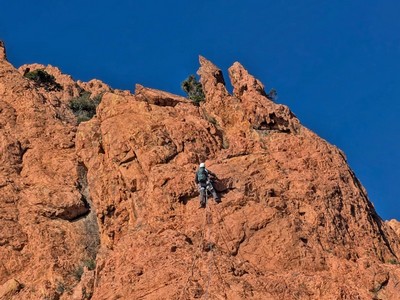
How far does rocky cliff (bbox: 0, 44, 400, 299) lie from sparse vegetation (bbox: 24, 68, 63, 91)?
42.6 feet

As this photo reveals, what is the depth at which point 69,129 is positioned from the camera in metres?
42.3

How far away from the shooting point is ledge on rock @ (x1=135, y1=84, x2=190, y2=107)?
4078cm

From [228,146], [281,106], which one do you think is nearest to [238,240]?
[228,146]

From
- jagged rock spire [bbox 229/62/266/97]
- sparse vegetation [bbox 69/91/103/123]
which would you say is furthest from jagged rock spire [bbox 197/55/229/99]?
sparse vegetation [bbox 69/91/103/123]

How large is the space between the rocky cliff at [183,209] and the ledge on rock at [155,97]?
0.10 metres

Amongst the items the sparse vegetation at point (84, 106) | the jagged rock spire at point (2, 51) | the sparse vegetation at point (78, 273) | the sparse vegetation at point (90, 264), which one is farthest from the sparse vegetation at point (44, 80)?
the sparse vegetation at point (78, 273)

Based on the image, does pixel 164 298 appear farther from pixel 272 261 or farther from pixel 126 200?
pixel 126 200

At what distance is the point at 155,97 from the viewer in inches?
1618

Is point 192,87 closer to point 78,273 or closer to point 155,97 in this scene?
point 155,97

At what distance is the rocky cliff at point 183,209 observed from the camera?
28.9m

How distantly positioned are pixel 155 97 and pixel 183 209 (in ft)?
34.5

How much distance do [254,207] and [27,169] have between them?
1262cm

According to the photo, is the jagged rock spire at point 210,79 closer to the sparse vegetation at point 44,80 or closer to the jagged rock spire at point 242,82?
the jagged rock spire at point 242,82

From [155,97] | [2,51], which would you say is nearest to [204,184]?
[155,97]
